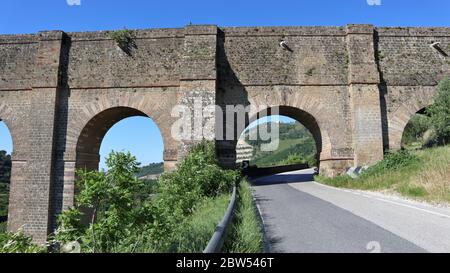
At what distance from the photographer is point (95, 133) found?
59.4 feet

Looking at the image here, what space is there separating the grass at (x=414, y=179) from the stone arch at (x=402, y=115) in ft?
6.31

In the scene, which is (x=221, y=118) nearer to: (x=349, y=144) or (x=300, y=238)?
(x=349, y=144)

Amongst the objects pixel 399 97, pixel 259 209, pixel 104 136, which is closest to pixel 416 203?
pixel 259 209

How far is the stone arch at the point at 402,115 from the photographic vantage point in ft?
53.8

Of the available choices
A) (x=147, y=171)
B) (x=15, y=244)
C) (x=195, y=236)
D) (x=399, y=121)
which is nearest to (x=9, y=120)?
(x=147, y=171)

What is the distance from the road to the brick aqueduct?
292 inches

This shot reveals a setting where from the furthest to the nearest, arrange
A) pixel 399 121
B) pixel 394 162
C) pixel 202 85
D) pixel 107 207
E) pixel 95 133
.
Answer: pixel 95 133
pixel 399 121
pixel 202 85
pixel 394 162
pixel 107 207

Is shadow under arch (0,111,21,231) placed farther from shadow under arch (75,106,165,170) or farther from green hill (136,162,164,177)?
green hill (136,162,164,177)

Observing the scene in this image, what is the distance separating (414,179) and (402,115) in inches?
244

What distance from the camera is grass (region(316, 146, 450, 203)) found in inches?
381

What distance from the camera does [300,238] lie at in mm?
5699

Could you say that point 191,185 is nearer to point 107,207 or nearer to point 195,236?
point 195,236
